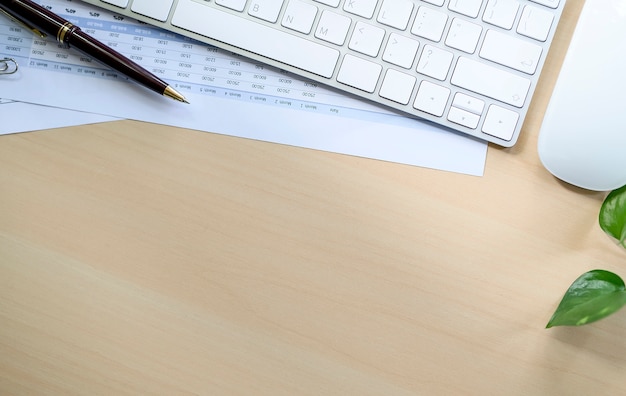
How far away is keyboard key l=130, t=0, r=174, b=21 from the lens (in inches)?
21.2

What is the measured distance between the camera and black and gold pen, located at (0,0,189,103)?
0.53m

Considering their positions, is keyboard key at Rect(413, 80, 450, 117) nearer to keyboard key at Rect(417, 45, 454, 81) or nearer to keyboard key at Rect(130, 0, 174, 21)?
keyboard key at Rect(417, 45, 454, 81)

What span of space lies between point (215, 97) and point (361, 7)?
0.15 meters

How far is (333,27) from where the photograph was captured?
53 centimetres

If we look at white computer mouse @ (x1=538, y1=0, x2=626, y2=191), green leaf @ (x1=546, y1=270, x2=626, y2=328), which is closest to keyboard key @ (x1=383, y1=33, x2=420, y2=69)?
white computer mouse @ (x1=538, y1=0, x2=626, y2=191)

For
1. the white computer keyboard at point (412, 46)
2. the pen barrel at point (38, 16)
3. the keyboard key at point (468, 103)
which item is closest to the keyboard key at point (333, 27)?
the white computer keyboard at point (412, 46)

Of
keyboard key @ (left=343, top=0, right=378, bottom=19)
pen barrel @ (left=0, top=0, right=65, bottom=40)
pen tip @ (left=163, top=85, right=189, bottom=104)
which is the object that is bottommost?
pen tip @ (left=163, top=85, right=189, bottom=104)

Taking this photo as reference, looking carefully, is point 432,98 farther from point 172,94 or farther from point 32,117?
point 32,117

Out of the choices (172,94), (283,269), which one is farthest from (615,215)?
(172,94)

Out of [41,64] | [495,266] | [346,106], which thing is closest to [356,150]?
[346,106]

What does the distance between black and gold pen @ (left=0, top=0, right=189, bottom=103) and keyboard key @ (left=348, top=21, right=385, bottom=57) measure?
0.51 ft

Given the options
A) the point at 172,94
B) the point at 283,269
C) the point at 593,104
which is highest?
the point at 593,104

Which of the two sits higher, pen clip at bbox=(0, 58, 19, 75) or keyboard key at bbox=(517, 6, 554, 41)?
keyboard key at bbox=(517, 6, 554, 41)

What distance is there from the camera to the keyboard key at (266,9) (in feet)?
1.75
